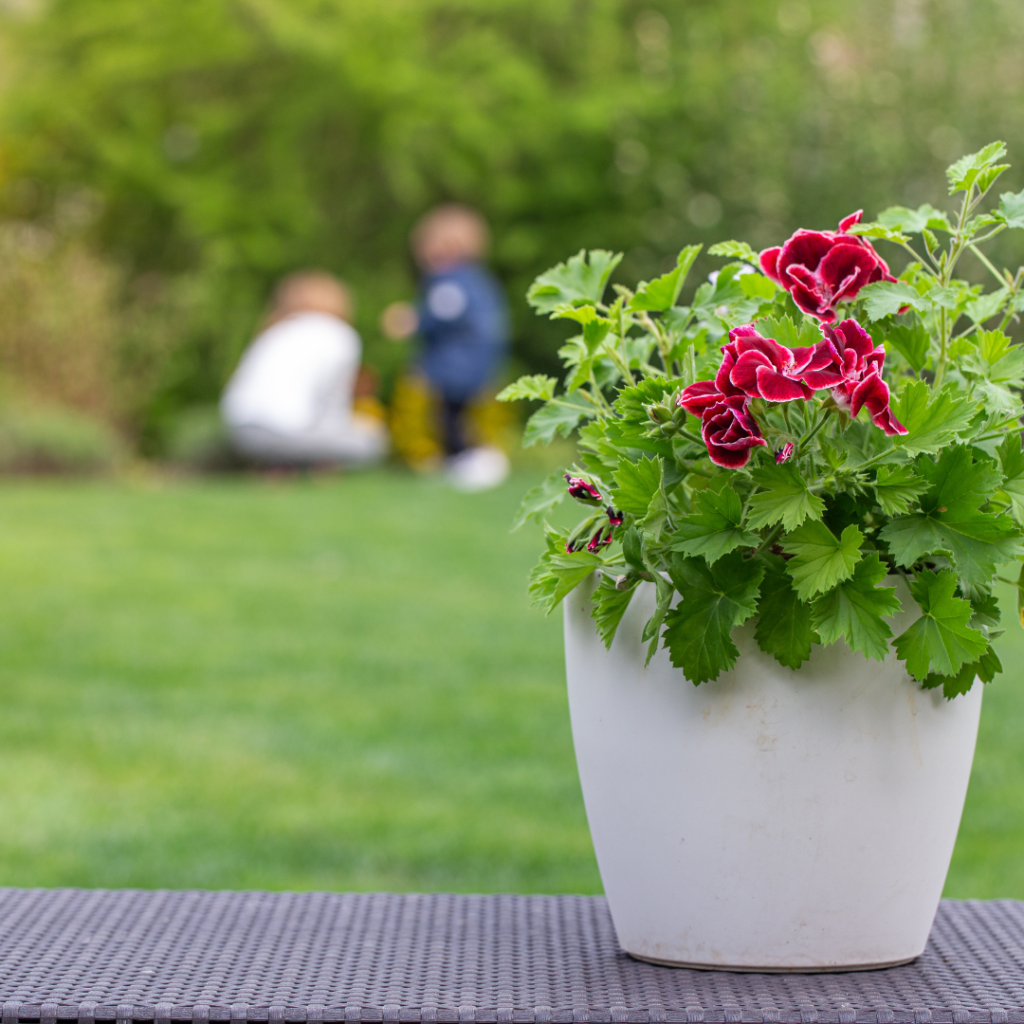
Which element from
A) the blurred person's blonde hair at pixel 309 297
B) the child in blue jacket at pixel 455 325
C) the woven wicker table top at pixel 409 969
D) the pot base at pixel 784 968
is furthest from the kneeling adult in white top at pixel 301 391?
the pot base at pixel 784 968

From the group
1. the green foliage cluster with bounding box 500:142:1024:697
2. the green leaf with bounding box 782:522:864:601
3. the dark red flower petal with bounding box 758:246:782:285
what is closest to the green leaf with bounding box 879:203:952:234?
the green foliage cluster with bounding box 500:142:1024:697

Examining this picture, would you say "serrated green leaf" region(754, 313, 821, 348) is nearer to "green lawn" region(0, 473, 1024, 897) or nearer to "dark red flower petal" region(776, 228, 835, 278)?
"dark red flower petal" region(776, 228, 835, 278)

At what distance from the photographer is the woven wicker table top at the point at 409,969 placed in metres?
1.16

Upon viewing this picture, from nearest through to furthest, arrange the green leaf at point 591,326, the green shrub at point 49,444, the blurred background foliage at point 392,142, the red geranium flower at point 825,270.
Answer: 1. the red geranium flower at point 825,270
2. the green leaf at point 591,326
3. the green shrub at point 49,444
4. the blurred background foliage at point 392,142

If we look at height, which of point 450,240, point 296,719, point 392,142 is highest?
point 392,142

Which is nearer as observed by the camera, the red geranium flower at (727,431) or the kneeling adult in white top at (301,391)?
the red geranium flower at (727,431)

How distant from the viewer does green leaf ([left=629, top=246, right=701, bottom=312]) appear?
1.31 m

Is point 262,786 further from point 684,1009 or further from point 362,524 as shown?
point 362,524

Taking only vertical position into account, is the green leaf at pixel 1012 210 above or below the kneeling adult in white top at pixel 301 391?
above

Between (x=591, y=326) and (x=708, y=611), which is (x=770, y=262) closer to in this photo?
(x=591, y=326)

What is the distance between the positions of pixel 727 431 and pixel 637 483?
0.37 ft

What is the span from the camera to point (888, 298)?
120 cm

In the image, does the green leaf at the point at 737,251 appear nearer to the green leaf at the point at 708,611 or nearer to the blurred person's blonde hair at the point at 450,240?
the green leaf at the point at 708,611

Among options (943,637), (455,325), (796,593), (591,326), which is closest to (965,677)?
(943,637)
